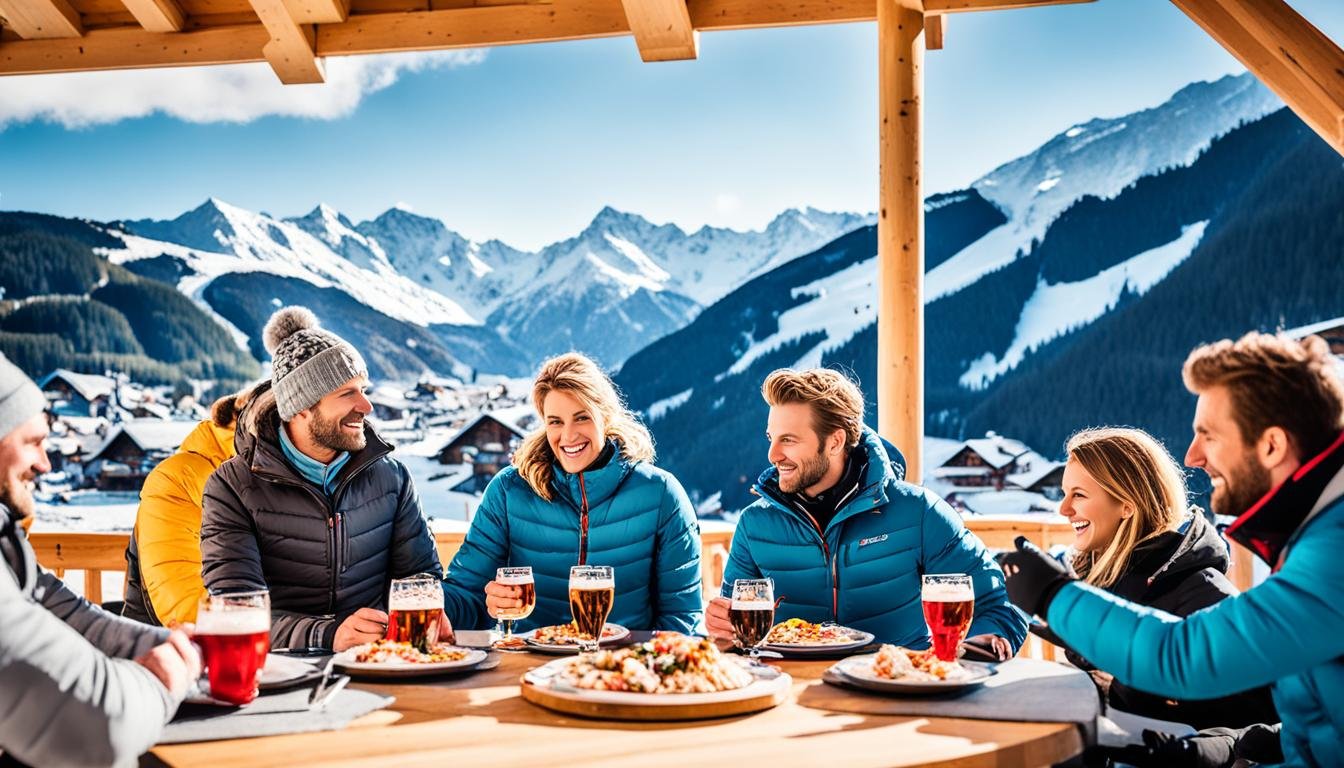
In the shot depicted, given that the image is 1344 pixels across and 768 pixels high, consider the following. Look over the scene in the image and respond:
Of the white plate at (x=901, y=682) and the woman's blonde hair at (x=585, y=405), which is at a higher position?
the woman's blonde hair at (x=585, y=405)

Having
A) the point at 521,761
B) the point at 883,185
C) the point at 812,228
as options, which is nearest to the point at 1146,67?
the point at 812,228

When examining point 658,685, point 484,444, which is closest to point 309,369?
point 658,685

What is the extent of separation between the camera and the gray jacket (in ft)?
3.77

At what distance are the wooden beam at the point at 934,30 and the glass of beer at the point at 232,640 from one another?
3541mm

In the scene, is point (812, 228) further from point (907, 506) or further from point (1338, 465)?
point (1338, 465)

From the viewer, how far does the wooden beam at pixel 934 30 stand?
4340 millimetres

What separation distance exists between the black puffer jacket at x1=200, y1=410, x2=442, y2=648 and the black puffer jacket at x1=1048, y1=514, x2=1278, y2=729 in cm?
158

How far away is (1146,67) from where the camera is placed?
6590mm

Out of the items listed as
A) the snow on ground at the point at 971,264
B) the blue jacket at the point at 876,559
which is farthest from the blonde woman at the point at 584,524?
the snow on ground at the point at 971,264

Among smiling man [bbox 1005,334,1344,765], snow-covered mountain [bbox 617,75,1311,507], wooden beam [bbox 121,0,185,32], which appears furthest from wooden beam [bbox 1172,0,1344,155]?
wooden beam [bbox 121,0,185,32]

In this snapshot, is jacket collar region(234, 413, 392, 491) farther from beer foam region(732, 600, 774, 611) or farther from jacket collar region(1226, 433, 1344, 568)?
jacket collar region(1226, 433, 1344, 568)

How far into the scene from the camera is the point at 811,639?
7.07ft

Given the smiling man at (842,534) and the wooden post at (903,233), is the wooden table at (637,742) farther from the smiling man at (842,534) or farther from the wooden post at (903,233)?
the wooden post at (903,233)

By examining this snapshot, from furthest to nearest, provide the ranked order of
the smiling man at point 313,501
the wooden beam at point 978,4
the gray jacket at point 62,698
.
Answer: the wooden beam at point 978,4
the smiling man at point 313,501
the gray jacket at point 62,698
